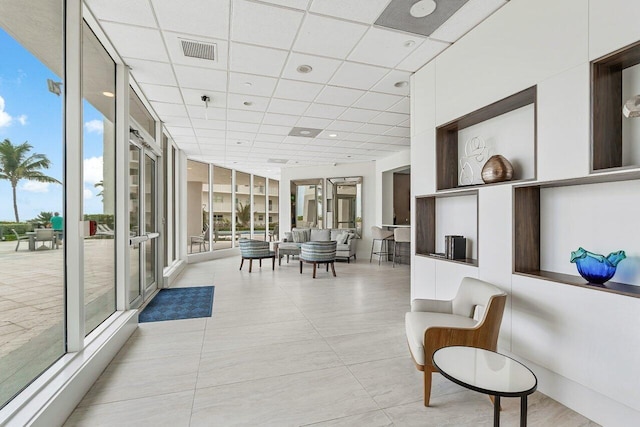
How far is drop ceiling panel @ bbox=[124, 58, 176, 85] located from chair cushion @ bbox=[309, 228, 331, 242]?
654cm

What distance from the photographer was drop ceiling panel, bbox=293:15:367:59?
115 inches

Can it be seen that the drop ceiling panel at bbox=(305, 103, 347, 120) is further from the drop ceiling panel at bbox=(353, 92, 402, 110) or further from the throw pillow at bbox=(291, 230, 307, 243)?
the throw pillow at bbox=(291, 230, 307, 243)

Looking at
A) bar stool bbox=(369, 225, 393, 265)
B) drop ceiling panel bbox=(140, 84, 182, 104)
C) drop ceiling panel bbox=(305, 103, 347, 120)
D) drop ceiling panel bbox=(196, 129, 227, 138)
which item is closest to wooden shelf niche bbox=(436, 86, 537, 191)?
drop ceiling panel bbox=(305, 103, 347, 120)

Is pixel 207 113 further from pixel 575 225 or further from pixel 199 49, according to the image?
pixel 575 225

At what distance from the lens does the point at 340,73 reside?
3.93 m

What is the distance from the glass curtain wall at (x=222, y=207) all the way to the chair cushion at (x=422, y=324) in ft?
28.7

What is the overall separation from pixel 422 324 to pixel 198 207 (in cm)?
868

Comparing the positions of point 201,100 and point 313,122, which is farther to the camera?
point 313,122

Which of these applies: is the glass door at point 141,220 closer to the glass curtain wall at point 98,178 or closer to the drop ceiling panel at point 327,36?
the glass curtain wall at point 98,178

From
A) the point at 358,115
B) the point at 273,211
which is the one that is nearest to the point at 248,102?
the point at 358,115

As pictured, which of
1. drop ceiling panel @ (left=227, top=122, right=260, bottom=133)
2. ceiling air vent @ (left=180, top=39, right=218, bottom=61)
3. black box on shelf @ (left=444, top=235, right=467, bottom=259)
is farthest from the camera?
drop ceiling panel @ (left=227, top=122, right=260, bottom=133)

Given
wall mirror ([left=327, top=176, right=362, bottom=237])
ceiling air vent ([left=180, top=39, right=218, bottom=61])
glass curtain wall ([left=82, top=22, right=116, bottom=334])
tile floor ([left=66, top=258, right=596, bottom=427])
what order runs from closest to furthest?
tile floor ([left=66, top=258, right=596, bottom=427]) < glass curtain wall ([left=82, top=22, right=116, bottom=334]) < ceiling air vent ([left=180, top=39, right=218, bottom=61]) < wall mirror ([left=327, top=176, right=362, bottom=237])

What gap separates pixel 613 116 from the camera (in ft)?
6.76

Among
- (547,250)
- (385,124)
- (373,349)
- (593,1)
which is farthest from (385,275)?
(593,1)
